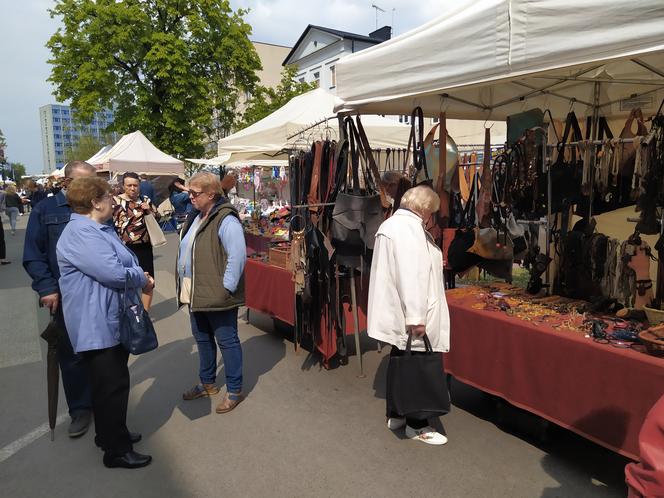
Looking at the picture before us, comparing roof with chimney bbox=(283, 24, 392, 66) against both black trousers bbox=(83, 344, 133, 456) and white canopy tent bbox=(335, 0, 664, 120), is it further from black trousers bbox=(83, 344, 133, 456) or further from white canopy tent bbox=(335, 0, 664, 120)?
black trousers bbox=(83, 344, 133, 456)

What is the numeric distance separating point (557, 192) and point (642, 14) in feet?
6.22

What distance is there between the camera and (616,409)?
2262 millimetres

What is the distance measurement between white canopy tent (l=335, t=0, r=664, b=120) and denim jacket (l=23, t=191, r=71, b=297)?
2.08 m

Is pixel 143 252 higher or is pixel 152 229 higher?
pixel 152 229

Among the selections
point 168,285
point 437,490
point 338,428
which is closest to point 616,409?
point 437,490

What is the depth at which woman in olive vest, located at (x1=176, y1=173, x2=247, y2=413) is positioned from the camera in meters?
3.12

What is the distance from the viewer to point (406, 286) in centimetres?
254

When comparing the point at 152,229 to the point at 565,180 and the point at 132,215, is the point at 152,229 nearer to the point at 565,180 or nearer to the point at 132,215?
the point at 132,215

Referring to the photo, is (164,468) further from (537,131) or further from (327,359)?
(537,131)

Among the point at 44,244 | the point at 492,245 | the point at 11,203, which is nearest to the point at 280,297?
the point at 492,245

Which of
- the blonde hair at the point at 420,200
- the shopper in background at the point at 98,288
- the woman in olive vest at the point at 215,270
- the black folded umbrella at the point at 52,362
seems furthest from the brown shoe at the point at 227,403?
the blonde hair at the point at 420,200

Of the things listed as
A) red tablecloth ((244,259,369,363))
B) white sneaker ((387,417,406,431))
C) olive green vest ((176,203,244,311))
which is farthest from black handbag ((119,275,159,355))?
red tablecloth ((244,259,369,363))

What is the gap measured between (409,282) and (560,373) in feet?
3.12

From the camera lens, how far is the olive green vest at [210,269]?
10.3ft
